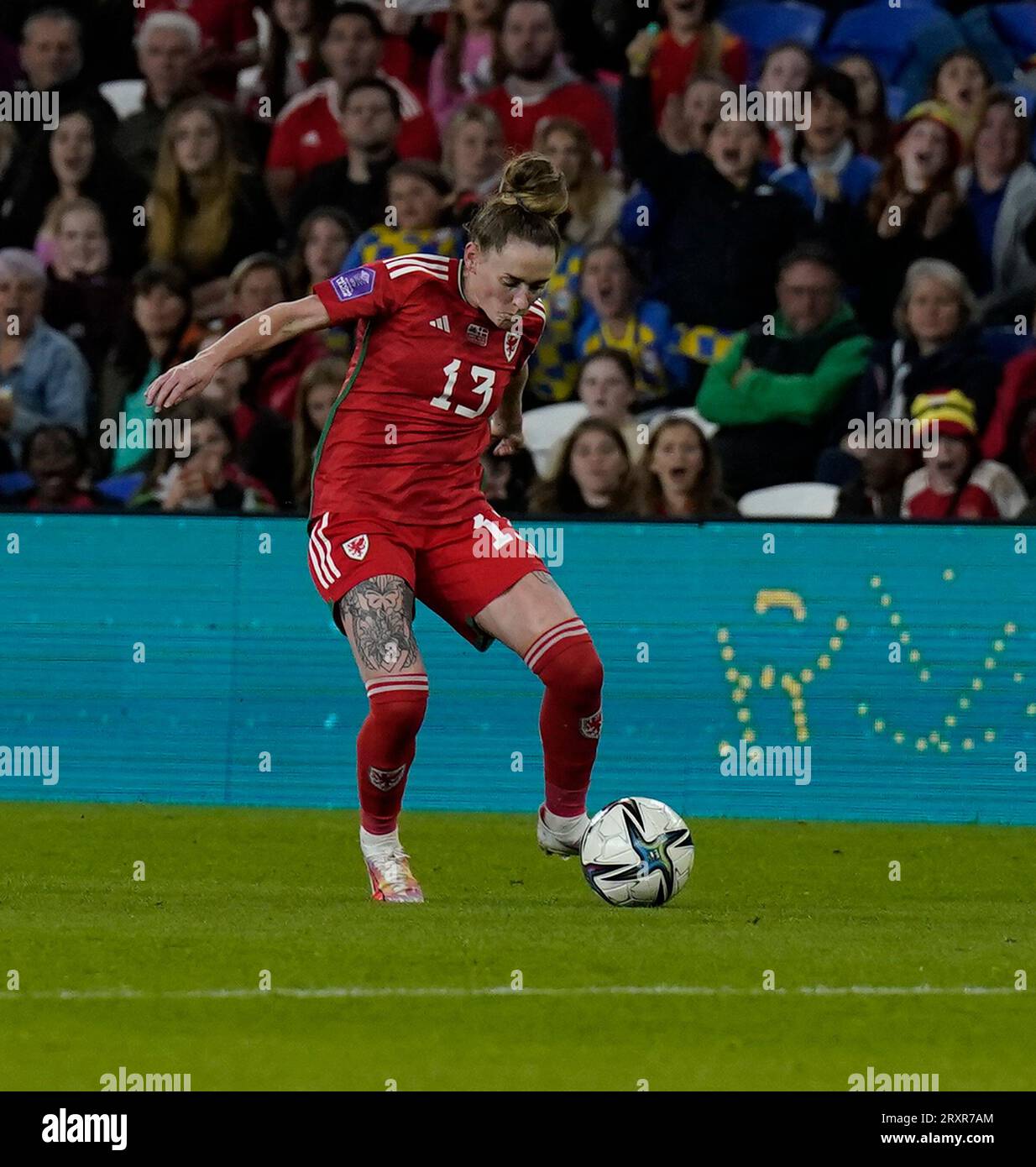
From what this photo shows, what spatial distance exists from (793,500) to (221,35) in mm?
4910

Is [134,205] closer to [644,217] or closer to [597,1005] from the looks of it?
[644,217]

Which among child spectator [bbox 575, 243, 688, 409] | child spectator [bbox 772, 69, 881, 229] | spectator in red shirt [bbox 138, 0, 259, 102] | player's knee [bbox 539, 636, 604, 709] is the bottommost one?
player's knee [bbox 539, 636, 604, 709]

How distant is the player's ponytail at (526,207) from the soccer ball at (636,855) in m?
2.00

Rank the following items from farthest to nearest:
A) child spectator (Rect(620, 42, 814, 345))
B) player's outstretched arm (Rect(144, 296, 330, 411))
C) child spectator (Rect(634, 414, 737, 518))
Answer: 1. child spectator (Rect(620, 42, 814, 345))
2. child spectator (Rect(634, 414, 737, 518))
3. player's outstretched arm (Rect(144, 296, 330, 411))

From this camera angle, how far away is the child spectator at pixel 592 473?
42.5ft

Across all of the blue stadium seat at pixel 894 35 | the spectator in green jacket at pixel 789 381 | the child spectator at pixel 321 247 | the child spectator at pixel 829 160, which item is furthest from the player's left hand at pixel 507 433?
the blue stadium seat at pixel 894 35

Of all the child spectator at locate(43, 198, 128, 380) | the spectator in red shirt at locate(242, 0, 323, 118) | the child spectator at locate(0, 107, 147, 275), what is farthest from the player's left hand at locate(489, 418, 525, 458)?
the spectator in red shirt at locate(242, 0, 323, 118)

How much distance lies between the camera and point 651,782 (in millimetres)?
11656

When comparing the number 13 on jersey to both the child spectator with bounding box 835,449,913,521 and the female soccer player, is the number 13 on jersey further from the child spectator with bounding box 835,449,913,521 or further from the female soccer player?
the child spectator with bounding box 835,449,913,521

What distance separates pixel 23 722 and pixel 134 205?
3.89 m

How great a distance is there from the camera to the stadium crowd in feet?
43.2

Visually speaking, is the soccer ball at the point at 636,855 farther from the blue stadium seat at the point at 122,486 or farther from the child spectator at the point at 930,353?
the blue stadium seat at the point at 122,486

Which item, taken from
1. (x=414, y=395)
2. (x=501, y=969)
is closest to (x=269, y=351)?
(x=414, y=395)

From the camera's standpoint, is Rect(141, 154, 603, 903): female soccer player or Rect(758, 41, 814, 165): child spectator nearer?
Rect(141, 154, 603, 903): female soccer player
